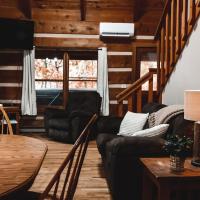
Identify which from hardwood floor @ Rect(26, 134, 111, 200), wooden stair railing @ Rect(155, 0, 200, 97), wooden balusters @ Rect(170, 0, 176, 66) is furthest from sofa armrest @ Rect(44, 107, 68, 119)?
wooden balusters @ Rect(170, 0, 176, 66)

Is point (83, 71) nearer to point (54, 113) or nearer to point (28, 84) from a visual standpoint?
point (28, 84)

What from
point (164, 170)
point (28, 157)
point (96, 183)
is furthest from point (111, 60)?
point (28, 157)

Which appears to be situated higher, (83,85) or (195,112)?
(83,85)

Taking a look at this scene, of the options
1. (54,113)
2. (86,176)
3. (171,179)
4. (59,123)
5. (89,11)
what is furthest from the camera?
(89,11)

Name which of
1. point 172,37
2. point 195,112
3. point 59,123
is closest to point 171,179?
point 195,112

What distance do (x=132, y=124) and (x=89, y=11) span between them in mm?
3639

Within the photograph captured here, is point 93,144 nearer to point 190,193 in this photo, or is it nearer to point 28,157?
point 190,193

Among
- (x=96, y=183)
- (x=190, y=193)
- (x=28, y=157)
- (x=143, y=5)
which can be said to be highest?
(x=143, y=5)

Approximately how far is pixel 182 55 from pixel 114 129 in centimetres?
134

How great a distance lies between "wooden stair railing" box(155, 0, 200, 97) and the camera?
3.64 meters

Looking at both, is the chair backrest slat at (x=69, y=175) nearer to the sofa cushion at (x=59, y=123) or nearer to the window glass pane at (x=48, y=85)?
the sofa cushion at (x=59, y=123)

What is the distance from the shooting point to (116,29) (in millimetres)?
6695

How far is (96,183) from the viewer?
3.50 m

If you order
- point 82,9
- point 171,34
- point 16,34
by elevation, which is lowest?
point 171,34
